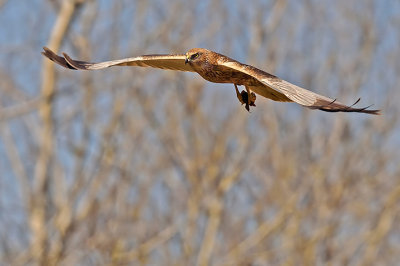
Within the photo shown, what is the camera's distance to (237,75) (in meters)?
3.84

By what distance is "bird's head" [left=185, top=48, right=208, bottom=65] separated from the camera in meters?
3.93

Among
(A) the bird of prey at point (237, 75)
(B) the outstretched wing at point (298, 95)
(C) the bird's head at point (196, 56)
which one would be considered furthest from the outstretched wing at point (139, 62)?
(B) the outstretched wing at point (298, 95)

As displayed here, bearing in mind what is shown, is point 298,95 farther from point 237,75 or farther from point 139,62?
point 139,62

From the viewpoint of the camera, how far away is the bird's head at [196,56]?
3.93 metres

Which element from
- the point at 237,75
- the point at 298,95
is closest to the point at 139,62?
the point at 237,75

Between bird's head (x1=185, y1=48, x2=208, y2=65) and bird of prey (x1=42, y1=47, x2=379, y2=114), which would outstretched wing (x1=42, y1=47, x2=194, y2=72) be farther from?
bird's head (x1=185, y1=48, x2=208, y2=65)

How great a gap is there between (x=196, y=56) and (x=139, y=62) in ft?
1.51

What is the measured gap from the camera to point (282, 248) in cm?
1097

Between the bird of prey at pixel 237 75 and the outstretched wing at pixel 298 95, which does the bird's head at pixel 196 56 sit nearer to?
the bird of prey at pixel 237 75

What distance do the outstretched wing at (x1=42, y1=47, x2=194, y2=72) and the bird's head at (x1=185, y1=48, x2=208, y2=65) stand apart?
0.40 feet

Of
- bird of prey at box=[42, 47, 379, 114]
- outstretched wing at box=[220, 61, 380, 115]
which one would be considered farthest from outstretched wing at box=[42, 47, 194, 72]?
outstretched wing at box=[220, 61, 380, 115]

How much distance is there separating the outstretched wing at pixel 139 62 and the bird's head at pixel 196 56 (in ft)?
0.40

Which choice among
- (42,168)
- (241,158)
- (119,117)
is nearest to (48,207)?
(42,168)

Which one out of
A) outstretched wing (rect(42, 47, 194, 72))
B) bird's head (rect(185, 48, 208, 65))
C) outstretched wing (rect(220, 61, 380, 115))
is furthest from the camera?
outstretched wing (rect(42, 47, 194, 72))
